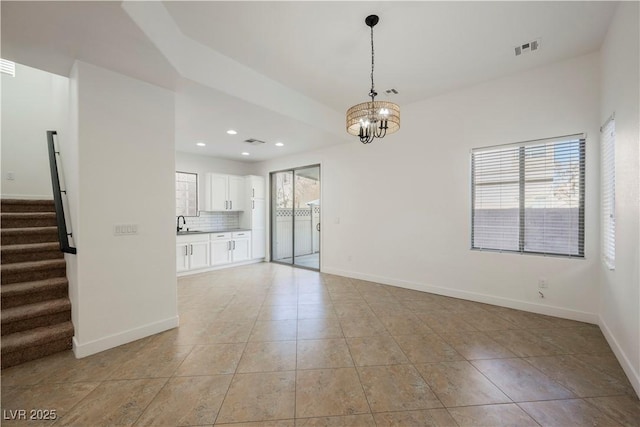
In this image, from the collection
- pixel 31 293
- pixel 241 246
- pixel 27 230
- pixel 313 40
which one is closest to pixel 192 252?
pixel 241 246

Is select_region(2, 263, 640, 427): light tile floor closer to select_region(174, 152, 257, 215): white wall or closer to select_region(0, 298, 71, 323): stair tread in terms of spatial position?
select_region(0, 298, 71, 323): stair tread

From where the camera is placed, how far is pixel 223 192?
6.51m

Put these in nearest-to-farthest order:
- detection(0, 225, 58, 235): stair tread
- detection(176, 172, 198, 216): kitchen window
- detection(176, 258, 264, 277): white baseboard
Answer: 1. detection(0, 225, 58, 235): stair tread
2. detection(176, 258, 264, 277): white baseboard
3. detection(176, 172, 198, 216): kitchen window

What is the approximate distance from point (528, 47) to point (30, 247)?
19.7 ft

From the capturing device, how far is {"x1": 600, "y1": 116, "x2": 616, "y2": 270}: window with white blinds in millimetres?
2531

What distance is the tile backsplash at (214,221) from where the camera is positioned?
20.9ft

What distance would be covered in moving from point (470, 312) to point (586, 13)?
11.0 feet

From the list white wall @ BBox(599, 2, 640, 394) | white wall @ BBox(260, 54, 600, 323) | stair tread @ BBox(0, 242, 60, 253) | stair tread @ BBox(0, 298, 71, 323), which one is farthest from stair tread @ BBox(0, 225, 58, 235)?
white wall @ BBox(599, 2, 640, 394)

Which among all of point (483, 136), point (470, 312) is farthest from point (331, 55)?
point (470, 312)

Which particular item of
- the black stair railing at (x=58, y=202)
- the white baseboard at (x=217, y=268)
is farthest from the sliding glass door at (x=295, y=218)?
the black stair railing at (x=58, y=202)

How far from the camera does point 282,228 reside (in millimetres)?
6867

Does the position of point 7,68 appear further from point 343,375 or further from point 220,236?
point 343,375

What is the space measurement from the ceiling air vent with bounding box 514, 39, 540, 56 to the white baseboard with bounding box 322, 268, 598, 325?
10.1ft

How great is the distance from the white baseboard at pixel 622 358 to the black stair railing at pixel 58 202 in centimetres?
473
